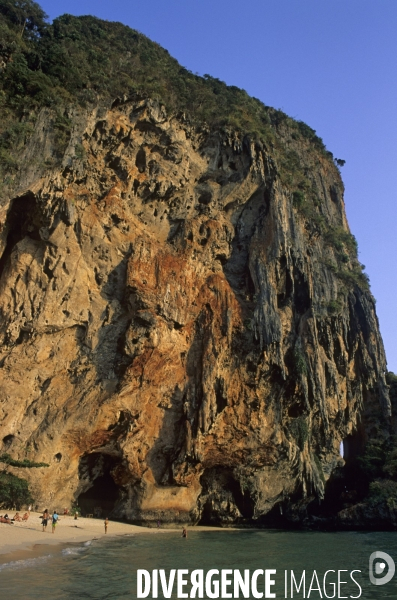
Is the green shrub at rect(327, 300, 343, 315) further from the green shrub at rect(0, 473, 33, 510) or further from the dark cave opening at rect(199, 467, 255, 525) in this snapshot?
the green shrub at rect(0, 473, 33, 510)

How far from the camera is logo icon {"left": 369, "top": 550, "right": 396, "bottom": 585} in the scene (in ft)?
42.4

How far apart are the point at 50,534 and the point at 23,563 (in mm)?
6463

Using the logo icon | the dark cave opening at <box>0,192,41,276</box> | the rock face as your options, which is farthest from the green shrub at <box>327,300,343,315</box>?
the dark cave opening at <box>0,192,41,276</box>

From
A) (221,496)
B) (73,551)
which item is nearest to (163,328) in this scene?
(221,496)

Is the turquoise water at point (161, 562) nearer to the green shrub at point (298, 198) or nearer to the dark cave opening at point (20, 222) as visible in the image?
the dark cave opening at point (20, 222)

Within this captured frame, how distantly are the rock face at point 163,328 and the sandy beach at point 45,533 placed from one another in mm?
2121

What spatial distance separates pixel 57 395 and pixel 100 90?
19659 millimetres

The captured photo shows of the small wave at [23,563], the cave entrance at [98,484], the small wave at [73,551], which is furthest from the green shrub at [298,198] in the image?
the small wave at [23,563]

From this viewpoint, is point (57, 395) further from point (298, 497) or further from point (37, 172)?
point (298, 497)

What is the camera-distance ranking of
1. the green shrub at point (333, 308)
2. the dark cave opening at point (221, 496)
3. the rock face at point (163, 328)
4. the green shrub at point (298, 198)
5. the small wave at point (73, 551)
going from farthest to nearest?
the green shrub at point (298, 198) → the green shrub at point (333, 308) → the dark cave opening at point (221, 496) → the rock face at point (163, 328) → the small wave at point (73, 551)

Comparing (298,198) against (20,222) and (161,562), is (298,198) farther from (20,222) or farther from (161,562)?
(161,562)

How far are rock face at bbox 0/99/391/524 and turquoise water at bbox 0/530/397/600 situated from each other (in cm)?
650

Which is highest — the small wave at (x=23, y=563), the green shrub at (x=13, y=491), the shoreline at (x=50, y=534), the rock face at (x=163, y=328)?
the rock face at (x=163, y=328)

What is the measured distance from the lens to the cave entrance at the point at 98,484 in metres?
27.1
